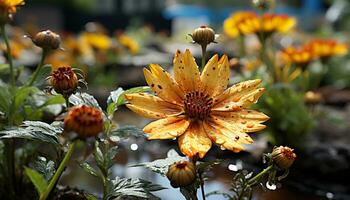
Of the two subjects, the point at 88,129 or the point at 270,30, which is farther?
the point at 270,30

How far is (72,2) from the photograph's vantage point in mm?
9523

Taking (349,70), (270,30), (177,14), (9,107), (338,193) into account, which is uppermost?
(177,14)

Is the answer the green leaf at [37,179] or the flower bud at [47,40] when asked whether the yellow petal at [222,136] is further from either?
the flower bud at [47,40]

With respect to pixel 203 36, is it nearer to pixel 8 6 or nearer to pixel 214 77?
pixel 214 77

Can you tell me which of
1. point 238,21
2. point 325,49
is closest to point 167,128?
point 238,21

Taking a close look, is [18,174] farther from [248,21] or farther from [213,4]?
[213,4]

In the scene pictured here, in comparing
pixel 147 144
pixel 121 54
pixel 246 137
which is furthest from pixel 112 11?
pixel 246 137

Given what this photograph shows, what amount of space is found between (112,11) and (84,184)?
338 inches

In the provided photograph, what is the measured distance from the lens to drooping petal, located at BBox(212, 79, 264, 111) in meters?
0.96

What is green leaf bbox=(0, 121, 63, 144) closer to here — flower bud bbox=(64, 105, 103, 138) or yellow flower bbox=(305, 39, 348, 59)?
flower bud bbox=(64, 105, 103, 138)

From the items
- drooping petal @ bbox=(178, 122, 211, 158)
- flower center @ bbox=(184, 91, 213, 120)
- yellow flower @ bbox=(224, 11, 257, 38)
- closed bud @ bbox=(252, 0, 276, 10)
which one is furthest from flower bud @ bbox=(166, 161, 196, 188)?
yellow flower @ bbox=(224, 11, 257, 38)

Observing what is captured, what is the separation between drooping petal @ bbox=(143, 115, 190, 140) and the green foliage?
1.04 m

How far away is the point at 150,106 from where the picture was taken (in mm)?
952

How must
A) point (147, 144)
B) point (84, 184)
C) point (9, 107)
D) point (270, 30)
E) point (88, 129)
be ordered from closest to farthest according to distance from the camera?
point (88, 129), point (9, 107), point (84, 184), point (270, 30), point (147, 144)
